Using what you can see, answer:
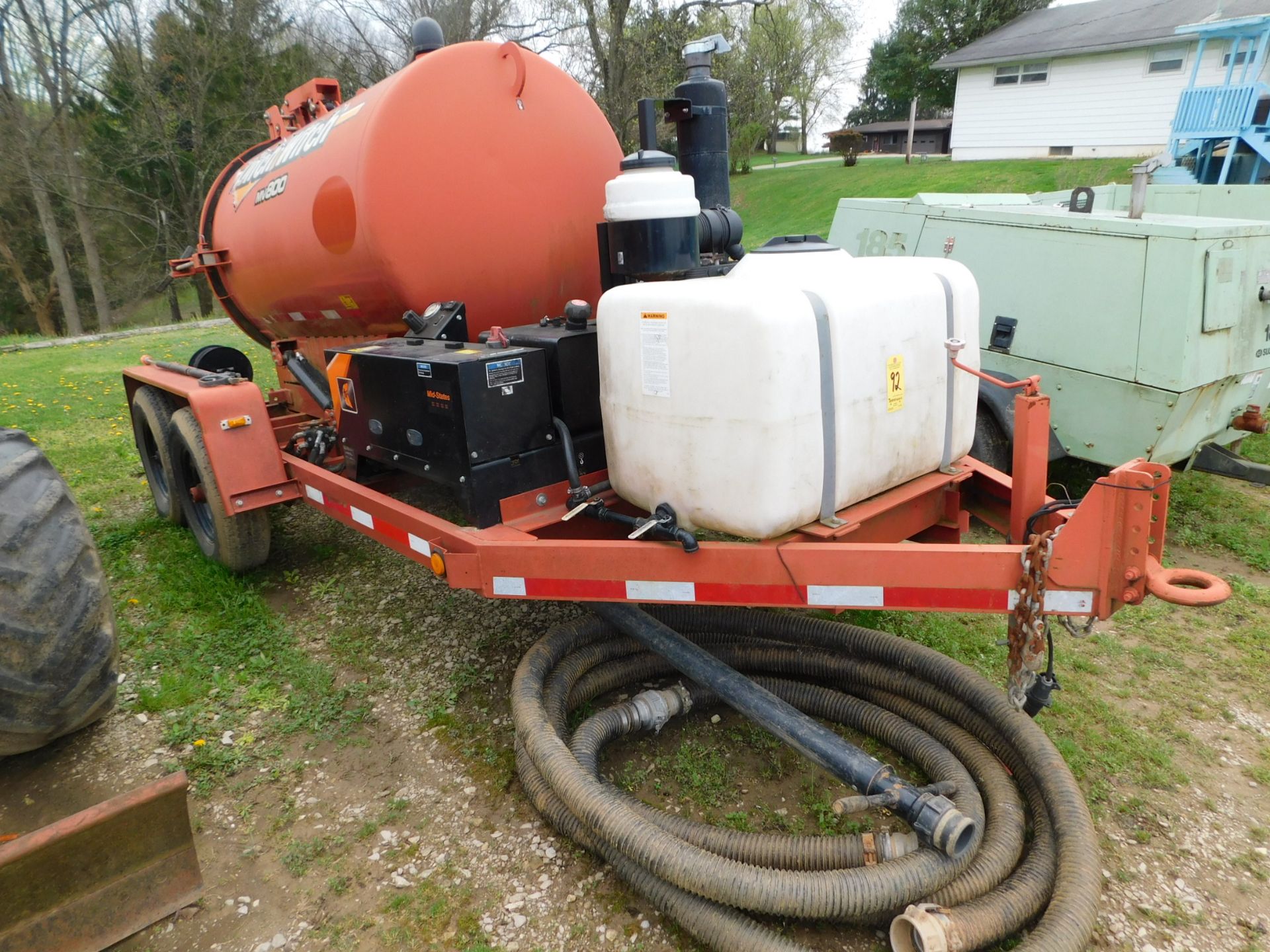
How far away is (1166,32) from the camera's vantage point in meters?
22.0

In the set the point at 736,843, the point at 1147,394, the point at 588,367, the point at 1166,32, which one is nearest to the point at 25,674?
the point at 588,367

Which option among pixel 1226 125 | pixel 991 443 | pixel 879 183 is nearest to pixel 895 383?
pixel 991 443

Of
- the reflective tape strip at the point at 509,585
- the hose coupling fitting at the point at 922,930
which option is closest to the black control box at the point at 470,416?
the reflective tape strip at the point at 509,585

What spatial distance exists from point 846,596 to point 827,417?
1.80ft

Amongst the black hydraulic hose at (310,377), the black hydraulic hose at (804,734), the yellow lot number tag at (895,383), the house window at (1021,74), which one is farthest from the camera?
the house window at (1021,74)

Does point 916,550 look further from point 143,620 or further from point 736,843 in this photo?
point 143,620

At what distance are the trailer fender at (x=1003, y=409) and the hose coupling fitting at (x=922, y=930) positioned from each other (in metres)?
3.25

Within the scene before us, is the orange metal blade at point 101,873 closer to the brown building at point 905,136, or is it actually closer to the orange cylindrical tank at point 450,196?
the orange cylindrical tank at point 450,196

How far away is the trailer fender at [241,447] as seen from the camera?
399 centimetres

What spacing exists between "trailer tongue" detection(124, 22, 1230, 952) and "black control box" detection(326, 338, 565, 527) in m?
0.01

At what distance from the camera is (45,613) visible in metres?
2.71

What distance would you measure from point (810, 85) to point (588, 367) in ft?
151

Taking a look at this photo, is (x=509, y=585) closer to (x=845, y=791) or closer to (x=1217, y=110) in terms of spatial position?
(x=845, y=791)

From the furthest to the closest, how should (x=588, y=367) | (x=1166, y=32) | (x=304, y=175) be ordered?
(x=1166, y=32) < (x=304, y=175) < (x=588, y=367)
